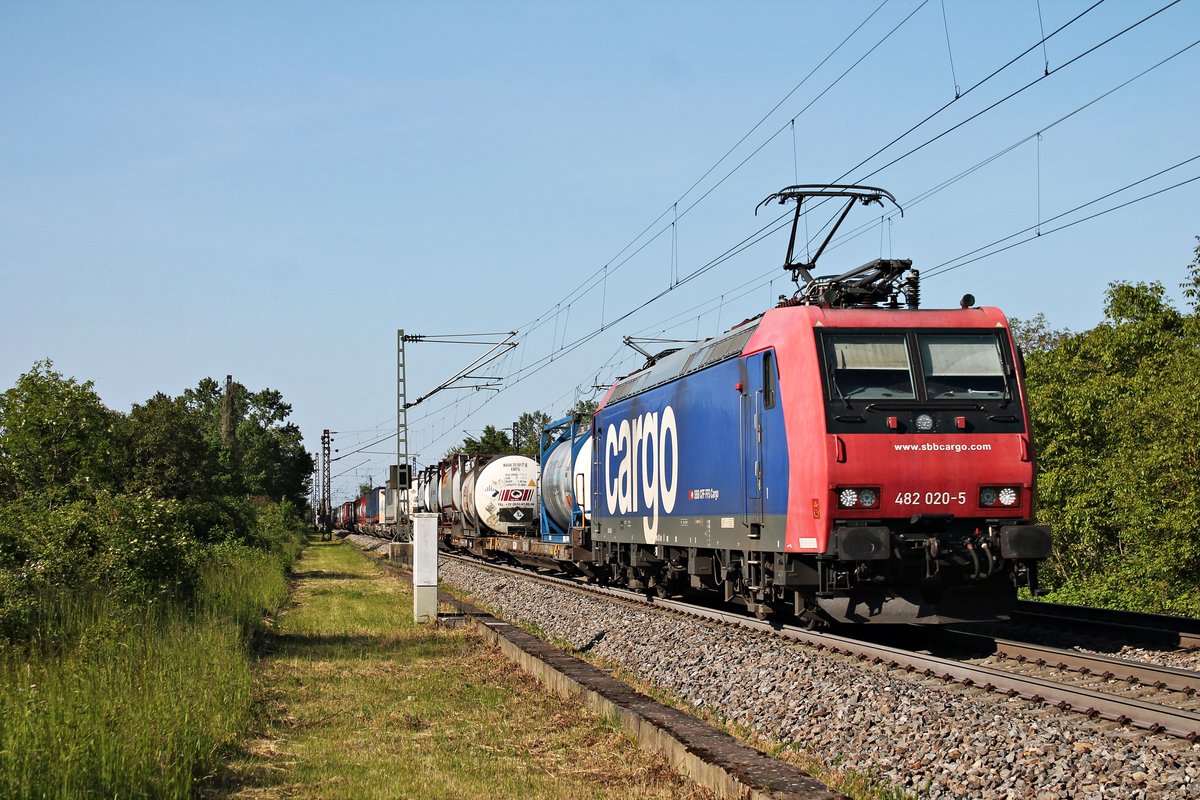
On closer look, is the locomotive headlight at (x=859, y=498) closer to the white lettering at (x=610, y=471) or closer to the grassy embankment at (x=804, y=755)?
the grassy embankment at (x=804, y=755)

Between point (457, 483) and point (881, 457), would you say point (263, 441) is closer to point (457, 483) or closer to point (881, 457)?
point (457, 483)

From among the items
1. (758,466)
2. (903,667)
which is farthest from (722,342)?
(903,667)

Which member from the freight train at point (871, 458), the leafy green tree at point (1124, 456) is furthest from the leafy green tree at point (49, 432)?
the leafy green tree at point (1124, 456)

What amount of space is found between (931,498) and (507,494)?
2249 centimetres

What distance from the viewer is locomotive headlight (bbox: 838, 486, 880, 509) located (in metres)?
11.6

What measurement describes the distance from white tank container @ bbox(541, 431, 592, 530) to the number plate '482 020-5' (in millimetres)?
11563

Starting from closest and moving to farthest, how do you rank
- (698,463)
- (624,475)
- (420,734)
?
1. (420,734)
2. (698,463)
3. (624,475)

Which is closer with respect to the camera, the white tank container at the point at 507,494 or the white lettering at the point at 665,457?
the white lettering at the point at 665,457

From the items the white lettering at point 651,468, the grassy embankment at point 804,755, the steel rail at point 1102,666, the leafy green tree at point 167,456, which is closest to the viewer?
the grassy embankment at point 804,755

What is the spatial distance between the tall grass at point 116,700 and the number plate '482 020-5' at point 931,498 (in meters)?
6.81

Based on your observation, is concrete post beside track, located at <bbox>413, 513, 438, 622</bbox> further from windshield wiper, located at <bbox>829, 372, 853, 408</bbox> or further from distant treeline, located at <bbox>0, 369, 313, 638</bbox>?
windshield wiper, located at <bbox>829, 372, 853, 408</bbox>

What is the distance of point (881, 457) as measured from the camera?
11.8 meters

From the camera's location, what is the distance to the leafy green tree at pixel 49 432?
882 inches

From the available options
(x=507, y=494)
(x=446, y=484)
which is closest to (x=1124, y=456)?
(x=507, y=494)
